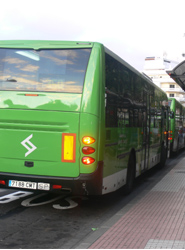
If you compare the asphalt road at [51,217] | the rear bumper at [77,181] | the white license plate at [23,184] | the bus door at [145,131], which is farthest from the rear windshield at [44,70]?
the bus door at [145,131]

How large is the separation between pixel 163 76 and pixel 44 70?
123 m

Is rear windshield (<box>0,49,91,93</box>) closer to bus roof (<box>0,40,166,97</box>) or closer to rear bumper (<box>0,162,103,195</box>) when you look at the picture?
bus roof (<box>0,40,166,97</box>)

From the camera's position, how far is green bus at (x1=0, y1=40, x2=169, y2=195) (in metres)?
6.79

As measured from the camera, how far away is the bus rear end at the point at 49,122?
6.78 metres

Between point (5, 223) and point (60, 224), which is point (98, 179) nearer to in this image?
point (60, 224)

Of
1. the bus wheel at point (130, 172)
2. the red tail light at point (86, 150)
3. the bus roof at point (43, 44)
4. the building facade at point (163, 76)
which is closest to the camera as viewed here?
the red tail light at point (86, 150)

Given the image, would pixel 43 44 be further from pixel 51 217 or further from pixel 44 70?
pixel 51 217

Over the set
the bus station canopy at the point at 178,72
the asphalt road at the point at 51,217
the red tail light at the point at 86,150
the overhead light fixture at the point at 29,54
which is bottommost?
the asphalt road at the point at 51,217

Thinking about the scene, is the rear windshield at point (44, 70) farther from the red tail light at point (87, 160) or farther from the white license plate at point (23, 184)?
the white license plate at point (23, 184)

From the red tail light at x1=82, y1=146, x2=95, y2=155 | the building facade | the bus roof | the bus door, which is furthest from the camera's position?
the building facade

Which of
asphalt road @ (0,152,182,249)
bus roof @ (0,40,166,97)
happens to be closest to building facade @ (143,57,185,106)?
asphalt road @ (0,152,182,249)

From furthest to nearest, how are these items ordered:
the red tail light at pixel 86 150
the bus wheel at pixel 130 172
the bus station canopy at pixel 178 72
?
1. the bus station canopy at pixel 178 72
2. the bus wheel at pixel 130 172
3. the red tail light at pixel 86 150

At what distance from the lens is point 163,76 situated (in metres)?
127

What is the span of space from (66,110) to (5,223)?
2.18m
